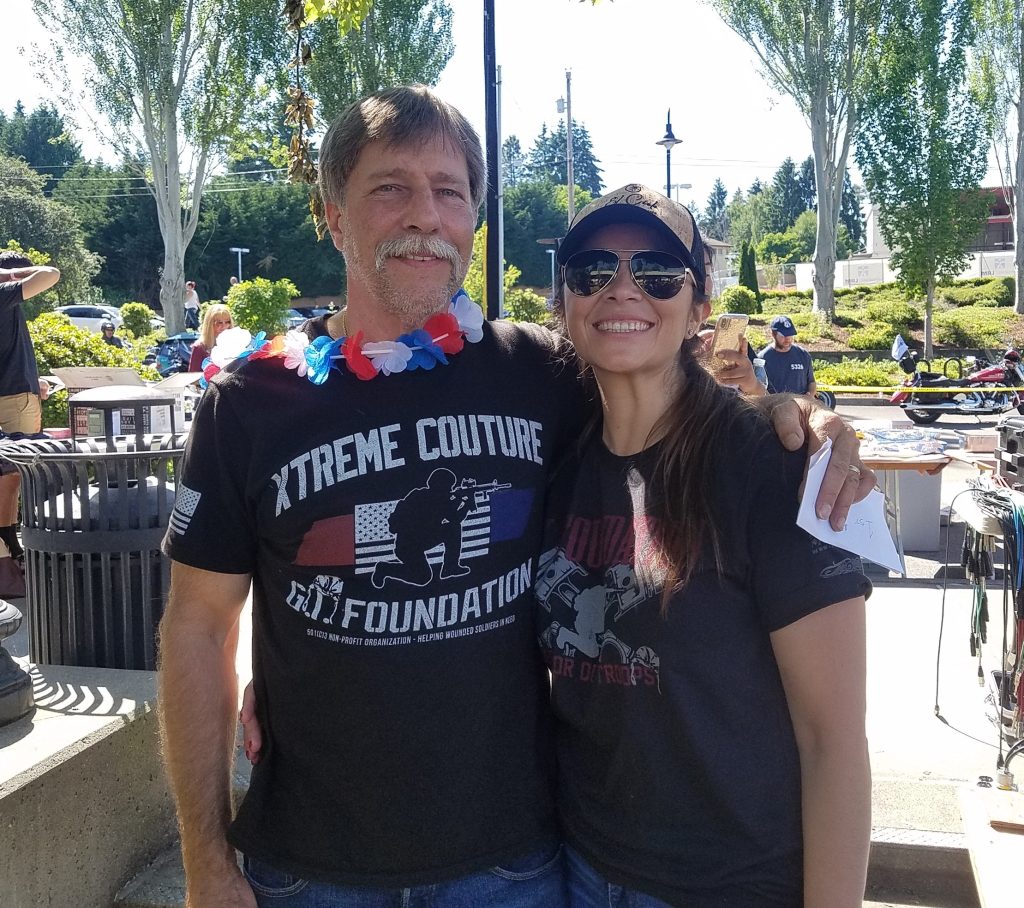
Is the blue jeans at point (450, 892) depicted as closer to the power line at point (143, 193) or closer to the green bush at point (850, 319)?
the green bush at point (850, 319)

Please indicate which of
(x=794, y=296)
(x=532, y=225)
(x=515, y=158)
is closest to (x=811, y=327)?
(x=794, y=296)

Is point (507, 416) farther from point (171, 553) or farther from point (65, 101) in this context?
point (65, 101)

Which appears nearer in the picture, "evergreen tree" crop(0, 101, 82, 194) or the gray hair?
the gray hair

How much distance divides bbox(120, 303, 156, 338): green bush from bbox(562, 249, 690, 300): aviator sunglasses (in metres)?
29.8

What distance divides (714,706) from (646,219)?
911 millimetres

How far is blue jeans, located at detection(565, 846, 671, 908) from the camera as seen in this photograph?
164cm

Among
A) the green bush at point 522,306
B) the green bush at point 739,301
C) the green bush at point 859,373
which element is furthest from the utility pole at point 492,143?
the green bush at point 739,301

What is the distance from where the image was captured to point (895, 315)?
2930 cm

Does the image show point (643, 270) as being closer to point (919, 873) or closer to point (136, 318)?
point (919, 873)

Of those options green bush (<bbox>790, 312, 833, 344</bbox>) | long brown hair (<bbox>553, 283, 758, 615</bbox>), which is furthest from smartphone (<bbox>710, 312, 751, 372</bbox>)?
green bush (<bbox>790, 312, 833, 344</bbox>)

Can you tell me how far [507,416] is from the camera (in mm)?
1915

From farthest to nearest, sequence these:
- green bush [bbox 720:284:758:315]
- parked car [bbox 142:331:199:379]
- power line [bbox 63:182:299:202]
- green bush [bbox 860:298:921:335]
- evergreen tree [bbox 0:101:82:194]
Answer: evergreen tree [bbox 0:101:82:194], power line [bbox 63:182:299:202], green bush [bbox 720:284:758:315], green bush [bbox 860:298:921:335], parked car [bbox 142:331:199:379]

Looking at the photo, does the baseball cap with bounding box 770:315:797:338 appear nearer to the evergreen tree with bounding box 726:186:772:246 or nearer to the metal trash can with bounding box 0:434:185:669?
the metal trash can with bounding box 0:434:185:669

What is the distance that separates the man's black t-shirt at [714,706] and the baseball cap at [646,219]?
1.29 ft
